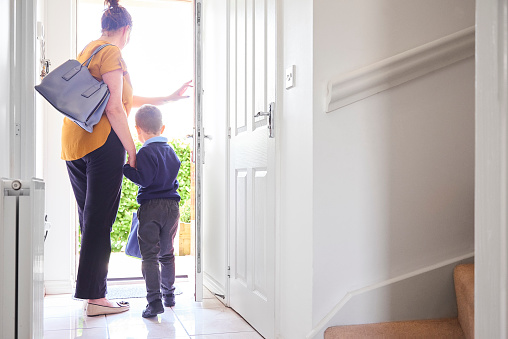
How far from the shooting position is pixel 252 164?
9.21ft

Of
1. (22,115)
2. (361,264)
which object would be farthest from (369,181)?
(22,115)

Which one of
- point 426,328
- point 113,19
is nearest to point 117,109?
point 113,19

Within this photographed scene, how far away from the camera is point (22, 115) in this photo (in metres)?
1.95

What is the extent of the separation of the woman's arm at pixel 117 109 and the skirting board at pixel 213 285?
110 cm

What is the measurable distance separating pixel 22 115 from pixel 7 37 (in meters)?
0.29

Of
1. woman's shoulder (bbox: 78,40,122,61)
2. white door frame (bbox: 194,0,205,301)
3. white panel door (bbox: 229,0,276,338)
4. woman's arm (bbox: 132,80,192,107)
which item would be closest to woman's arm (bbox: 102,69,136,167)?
woman's shoulder (bbox: 78,40,122,61)

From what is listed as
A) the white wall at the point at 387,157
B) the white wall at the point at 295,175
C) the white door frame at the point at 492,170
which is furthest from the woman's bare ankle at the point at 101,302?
the white door frame at the point at 492,170

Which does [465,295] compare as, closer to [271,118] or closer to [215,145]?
[271,118]

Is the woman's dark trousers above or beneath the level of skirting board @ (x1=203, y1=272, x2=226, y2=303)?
above

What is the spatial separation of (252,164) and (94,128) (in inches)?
34.3

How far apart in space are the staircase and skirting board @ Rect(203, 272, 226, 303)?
1466 millimetres

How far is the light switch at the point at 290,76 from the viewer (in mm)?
2236

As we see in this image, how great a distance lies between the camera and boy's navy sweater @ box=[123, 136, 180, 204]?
301cm

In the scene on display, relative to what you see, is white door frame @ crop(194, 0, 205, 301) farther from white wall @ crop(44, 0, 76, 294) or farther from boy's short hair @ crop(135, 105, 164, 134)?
white wall @ crop(44, 0, 76, 294)
